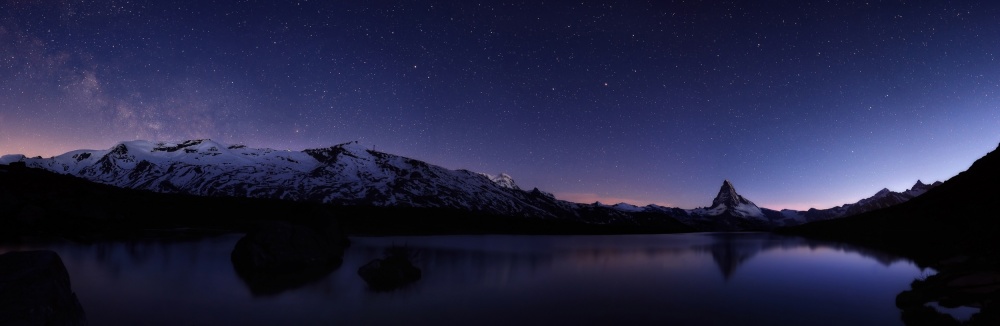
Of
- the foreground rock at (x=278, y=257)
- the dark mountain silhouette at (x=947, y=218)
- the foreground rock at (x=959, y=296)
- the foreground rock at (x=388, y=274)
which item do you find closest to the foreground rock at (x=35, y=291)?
the foreground rock at (x=388, y=274)

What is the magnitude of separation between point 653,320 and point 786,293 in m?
17.9

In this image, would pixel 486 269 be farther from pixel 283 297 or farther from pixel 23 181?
pixel 23 181

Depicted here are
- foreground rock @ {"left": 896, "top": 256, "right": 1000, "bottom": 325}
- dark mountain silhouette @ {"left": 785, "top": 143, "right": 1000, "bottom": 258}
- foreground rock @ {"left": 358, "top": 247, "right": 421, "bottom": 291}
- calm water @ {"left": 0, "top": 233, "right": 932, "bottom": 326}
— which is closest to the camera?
foreground rock @ {"left": 896, "top": 256, "right": 1000, "bottom": 325}

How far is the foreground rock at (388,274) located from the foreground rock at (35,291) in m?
17.9

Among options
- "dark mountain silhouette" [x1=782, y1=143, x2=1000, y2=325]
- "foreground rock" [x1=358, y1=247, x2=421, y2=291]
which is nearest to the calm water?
"foreground rock" [x1=358, y1=247, x2=421, y2=291]

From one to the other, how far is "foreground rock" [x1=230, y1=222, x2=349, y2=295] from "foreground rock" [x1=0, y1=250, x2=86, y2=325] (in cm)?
1808

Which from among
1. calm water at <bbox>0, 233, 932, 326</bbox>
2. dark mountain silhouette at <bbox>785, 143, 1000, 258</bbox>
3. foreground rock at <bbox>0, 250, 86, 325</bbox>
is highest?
dark mountain silhouette at <bbox>785, 143, 1000, 258</bbox>

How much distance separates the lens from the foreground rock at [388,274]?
34594 mm

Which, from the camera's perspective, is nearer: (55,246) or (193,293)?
(193,293)

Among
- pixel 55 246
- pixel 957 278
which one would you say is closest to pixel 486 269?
pixel 957 278

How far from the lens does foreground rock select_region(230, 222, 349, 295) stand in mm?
37812

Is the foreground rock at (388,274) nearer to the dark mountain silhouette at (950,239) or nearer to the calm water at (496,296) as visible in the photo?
the calm water at (496,296)

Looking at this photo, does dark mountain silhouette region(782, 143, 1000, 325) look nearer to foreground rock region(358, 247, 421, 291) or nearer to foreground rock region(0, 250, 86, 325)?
foreground rock region(358, 247, 421, 291)

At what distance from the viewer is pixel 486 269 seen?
4994 cm
